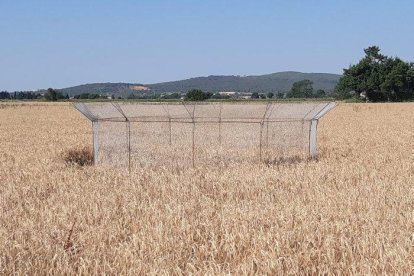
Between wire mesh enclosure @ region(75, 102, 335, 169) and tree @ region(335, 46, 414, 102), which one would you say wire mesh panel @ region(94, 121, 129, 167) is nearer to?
wire mesh enclosure @ region(75, 102, 335, 169)

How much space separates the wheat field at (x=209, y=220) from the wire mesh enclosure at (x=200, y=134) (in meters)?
0.92

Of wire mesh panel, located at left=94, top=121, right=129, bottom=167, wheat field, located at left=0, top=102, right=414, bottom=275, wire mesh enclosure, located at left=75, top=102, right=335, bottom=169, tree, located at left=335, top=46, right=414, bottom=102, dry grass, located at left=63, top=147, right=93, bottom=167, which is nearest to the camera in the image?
wheat field, located at left=0, top=102, right=414, bottom=275

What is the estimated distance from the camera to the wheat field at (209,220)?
15.1 ft

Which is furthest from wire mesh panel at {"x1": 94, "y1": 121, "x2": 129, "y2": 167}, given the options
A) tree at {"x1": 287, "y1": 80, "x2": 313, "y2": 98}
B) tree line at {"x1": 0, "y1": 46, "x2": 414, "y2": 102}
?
tree at {"x1": 287, "y1": 80, "x2": 313, "y2": 98}

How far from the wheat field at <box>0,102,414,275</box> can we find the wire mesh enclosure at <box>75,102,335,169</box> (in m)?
0.92

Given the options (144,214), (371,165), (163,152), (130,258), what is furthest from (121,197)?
(371,165)

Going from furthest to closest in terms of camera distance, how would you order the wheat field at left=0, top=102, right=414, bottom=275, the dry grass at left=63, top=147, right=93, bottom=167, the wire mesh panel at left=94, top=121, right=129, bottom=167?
1. the dry grass at left=63, top=147, right=93, bottom=167
2. the wire mesh panel at left=94, top=121, right=129, bottom=167
3. the wheat field at left=0, top=102, right=414, bottom=275

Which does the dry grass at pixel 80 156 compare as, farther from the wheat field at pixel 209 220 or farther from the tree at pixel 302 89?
the tree at pixel 302 89

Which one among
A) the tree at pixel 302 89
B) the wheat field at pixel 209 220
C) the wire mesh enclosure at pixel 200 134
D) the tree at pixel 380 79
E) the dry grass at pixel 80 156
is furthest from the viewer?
the tree at pixel 302 89

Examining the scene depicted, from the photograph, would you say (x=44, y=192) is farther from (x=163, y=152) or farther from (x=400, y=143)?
(x=400, y=143)

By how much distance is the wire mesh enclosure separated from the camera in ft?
38.7

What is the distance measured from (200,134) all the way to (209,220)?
7476mm

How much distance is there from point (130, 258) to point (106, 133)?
7656 mm

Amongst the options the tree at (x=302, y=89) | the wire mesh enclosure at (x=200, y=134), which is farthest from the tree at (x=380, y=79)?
the wire mesh enclosure at (x=200, y=134)
